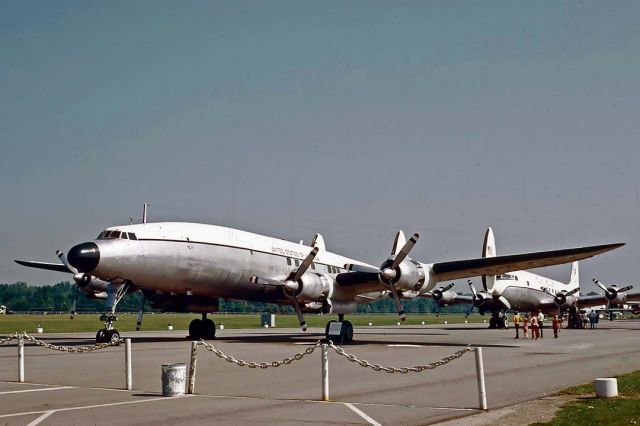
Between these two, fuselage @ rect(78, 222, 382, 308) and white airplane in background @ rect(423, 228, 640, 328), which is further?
white airplane in background @ rect(423, 228, 640, 328)

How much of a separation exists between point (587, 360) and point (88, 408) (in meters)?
17.8

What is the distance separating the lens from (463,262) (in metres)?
33.2

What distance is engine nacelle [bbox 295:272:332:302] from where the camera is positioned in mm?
32500

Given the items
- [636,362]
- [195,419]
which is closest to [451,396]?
[195,419]

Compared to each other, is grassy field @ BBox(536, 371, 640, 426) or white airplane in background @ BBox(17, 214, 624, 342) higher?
white airplane in background @ BBox(17, 214, 624, 342)

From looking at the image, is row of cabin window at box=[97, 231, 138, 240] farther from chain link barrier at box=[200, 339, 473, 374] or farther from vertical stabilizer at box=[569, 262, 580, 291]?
vertical stabilizer at box=[569, 262, 580, 291]

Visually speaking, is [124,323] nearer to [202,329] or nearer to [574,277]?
[202,329]

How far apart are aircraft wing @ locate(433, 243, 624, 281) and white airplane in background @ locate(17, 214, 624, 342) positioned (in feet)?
0.15

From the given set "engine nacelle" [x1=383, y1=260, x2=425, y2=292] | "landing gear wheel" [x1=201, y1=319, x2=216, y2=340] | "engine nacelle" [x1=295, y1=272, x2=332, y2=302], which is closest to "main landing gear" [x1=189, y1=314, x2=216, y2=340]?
"landing gear wheel" [x1=201, y1=319, x2=216, y2=340]

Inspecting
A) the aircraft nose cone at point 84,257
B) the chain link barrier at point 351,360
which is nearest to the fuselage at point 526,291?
the aircraft nose cone at point 84,257

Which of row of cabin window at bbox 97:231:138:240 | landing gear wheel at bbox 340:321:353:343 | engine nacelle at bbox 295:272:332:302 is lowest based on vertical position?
landing gear wheel at bbox 340:321:353:343

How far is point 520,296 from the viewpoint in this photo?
59969 millimetres

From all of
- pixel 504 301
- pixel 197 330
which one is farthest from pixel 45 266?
pixel 504 301

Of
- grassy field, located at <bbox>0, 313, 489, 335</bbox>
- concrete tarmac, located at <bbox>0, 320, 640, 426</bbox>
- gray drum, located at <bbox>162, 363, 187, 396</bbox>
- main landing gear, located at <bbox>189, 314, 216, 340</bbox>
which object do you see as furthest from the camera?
grassy field, located at <bbox>0, 313, 489, 335</bbox>
